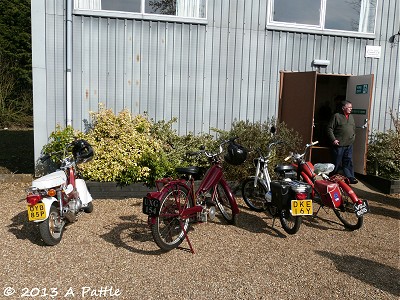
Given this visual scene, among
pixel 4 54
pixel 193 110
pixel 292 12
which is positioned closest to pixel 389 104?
pixel 292 12

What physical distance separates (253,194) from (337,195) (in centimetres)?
140

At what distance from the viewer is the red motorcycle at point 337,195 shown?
514cm

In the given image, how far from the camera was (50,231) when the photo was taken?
4410 millimetres

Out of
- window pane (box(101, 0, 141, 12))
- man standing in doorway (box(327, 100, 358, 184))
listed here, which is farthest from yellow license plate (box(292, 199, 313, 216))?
window pane (box(101, 0, 141, 12))

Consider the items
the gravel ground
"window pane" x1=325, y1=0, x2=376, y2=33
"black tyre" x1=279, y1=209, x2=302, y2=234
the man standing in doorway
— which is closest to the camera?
the gravel ground

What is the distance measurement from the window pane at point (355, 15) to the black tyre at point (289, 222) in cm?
517

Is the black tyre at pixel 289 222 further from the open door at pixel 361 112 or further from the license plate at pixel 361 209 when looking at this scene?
the open door at pixel 361 112

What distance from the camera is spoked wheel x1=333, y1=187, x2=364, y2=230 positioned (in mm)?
5254

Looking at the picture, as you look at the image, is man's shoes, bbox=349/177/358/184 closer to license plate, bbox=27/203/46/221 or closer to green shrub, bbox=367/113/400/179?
green shrub, bbox=367/113/400/179

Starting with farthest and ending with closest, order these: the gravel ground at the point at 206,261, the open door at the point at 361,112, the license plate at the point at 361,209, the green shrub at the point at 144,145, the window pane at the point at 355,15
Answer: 1. the window pane at the point at 355,15
2. the open door at the point at 361,112
3. the green shrub at the point at 144,145
4. the license plate at the point at 361,209
5. the gravel ground at the point at 206,261

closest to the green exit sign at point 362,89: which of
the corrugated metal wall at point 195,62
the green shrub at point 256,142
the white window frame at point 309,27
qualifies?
the corrugated metal wall at point 195,62

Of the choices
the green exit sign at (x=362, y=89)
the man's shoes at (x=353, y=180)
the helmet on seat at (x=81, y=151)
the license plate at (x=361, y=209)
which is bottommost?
the man's shoes at (x=353, y=180)

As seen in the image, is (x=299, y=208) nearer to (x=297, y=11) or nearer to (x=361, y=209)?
(x=361, y=209)

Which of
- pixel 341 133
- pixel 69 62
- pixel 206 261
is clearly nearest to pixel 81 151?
pixel 206 261
